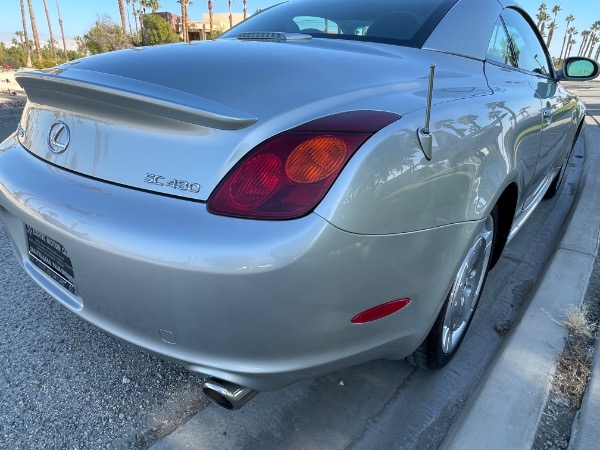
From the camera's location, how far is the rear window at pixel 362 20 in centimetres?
203

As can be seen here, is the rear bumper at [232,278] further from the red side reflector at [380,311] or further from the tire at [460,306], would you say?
the tire at [460,306]

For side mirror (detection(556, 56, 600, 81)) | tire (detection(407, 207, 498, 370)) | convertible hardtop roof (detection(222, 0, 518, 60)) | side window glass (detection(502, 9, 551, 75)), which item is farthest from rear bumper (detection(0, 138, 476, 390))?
side mirror (detection(556, 56, 600, 81))

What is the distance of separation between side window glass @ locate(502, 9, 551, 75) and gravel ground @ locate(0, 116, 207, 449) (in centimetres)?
253

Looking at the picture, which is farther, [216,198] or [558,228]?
[558,228]

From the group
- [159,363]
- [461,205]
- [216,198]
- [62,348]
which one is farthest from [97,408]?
[461,205]

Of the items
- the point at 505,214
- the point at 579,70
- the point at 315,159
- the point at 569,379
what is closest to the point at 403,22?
the point at 505,214

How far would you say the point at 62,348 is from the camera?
6.75 feet

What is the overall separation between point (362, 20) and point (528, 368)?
1.74 meters

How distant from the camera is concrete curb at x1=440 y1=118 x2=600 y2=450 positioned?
5.33 ft

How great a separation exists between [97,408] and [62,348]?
17.5 inches

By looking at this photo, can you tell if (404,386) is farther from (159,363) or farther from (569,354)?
(159,363)

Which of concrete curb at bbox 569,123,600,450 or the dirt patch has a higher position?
concrete curb at bbox 569,123,600,450

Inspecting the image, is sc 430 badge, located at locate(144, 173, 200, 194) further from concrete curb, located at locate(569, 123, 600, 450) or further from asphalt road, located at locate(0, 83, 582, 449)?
concrete curb, located at locate(569, 123, 600, 450)

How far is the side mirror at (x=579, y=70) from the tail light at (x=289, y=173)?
127 inches
